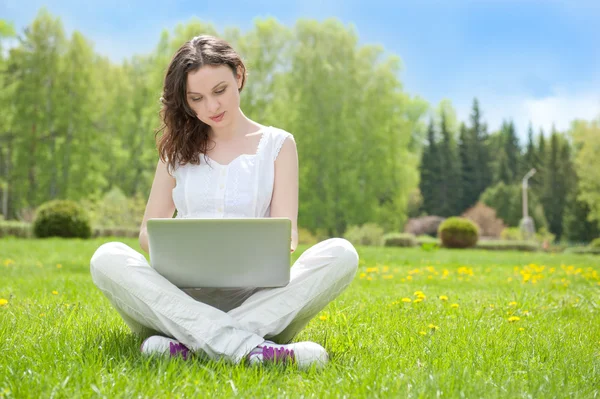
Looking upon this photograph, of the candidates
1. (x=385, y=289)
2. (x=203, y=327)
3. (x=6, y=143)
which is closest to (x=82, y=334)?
(x=203, y=327)

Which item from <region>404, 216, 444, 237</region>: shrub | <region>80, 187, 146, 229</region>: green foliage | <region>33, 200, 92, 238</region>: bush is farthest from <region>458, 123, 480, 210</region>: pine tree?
<region>33, 200, 92, 238</region>: bush

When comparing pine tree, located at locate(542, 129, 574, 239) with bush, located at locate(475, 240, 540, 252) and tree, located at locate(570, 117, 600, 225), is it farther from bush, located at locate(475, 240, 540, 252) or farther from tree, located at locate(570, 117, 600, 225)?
bush, located at locate(475, 240, 540, 252)

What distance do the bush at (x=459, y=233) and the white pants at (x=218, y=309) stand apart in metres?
18.4

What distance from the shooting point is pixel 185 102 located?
2.69 meters

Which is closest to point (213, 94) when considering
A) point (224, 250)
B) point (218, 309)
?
point (224, 250)

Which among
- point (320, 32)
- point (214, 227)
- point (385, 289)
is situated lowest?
point (385, 289)

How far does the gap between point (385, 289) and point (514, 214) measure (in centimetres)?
3370

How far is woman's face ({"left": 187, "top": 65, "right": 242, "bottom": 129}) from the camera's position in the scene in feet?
8.33

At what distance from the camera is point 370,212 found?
86.5 ft

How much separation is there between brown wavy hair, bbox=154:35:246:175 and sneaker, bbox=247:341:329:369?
0.92 meters

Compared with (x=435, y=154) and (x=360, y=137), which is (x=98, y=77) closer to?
(x=360, y=137)

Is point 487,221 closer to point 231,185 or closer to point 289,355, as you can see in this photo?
point 231,185

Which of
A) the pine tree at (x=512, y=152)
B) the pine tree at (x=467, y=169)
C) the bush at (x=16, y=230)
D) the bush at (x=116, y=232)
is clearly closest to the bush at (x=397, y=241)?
the bush at (x=116, y=232)

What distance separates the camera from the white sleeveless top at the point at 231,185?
2609mm
